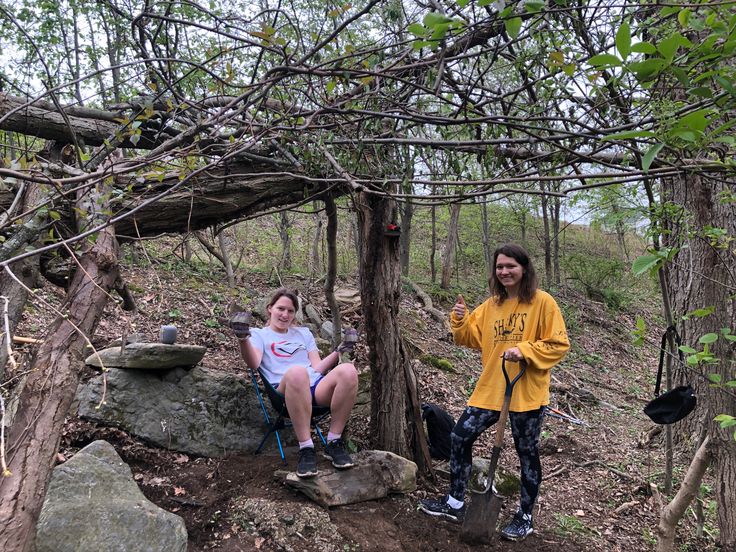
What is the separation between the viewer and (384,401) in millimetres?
3859

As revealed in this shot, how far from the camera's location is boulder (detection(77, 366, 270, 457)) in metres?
3.57

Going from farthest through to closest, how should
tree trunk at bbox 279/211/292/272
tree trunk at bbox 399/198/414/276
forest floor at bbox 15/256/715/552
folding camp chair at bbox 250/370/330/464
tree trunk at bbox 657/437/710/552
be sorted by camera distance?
tree trunk at bbox 399/198/414/276 → tree trunk at bbox 279/211/292/272 → folding camp chair at bbox 250/370/330/464 → forest floor at bbox 15/256/715/552 → tree trunk at bbox 657/437/710/552

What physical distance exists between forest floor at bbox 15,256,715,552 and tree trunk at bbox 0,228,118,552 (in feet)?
1.15

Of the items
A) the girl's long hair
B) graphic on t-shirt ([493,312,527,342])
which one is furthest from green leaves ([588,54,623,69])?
graphic on t-shirt ([493,312,527,342])

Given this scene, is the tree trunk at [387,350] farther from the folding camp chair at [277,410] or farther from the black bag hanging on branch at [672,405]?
the black bag hanging on branch at [672,405]

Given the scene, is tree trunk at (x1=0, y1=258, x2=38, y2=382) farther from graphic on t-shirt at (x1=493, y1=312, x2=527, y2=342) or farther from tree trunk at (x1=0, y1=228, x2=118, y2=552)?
graphic on t-shirt at (x1=493, y1=312, x2=527, y2=342)

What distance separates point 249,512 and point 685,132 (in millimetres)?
2961

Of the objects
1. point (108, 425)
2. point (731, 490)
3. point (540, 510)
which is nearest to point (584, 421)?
point (540, 510)

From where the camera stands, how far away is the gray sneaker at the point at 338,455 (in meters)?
3.40

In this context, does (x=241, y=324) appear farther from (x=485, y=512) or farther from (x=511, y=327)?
(x=485, y=512)

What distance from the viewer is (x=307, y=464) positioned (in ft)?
10.5

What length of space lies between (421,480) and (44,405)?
268 centimetres

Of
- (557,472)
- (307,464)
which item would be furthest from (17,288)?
(557,472)

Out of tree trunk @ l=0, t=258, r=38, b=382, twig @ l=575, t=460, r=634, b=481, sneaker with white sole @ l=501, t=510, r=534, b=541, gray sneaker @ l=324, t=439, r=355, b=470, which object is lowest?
twig @ l=575, t=460, r=634, b=481
